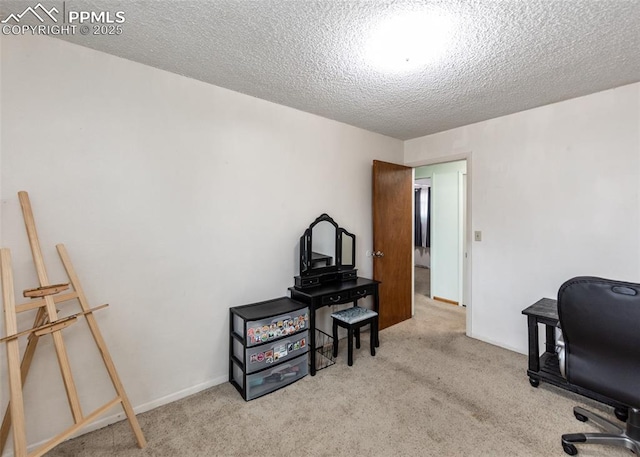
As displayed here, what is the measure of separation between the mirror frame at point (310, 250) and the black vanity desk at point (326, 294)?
155mm

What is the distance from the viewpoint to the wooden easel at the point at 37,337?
1217 mm

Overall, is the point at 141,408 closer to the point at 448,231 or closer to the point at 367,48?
the point at 367,48

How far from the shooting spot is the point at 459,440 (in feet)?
5.59

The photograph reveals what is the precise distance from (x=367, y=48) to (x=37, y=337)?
2.50m

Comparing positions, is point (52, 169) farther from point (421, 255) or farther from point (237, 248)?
point (421, 255)

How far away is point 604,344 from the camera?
1407 millimetres

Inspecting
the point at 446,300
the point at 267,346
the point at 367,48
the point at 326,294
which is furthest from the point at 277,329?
the point at 446,300

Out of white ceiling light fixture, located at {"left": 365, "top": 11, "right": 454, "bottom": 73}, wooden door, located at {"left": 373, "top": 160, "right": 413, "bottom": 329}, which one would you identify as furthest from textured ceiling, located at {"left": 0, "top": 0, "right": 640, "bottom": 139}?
wooden door, located at {"left": 373, "top": 160, "right": 413, "bottom": 329}

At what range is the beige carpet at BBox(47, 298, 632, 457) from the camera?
64.8 inches

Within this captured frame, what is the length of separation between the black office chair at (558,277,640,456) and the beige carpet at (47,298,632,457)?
0.48ft

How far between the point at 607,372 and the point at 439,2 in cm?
206

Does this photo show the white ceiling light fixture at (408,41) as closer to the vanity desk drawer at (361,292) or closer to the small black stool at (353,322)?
the vanity desk drawer at (361,292)

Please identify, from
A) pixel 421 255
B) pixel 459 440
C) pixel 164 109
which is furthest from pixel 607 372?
pixel 421 255

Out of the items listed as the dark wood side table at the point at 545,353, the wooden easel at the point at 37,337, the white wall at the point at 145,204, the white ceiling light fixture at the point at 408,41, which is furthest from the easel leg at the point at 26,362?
the dark wood side table at the point at 545,353
